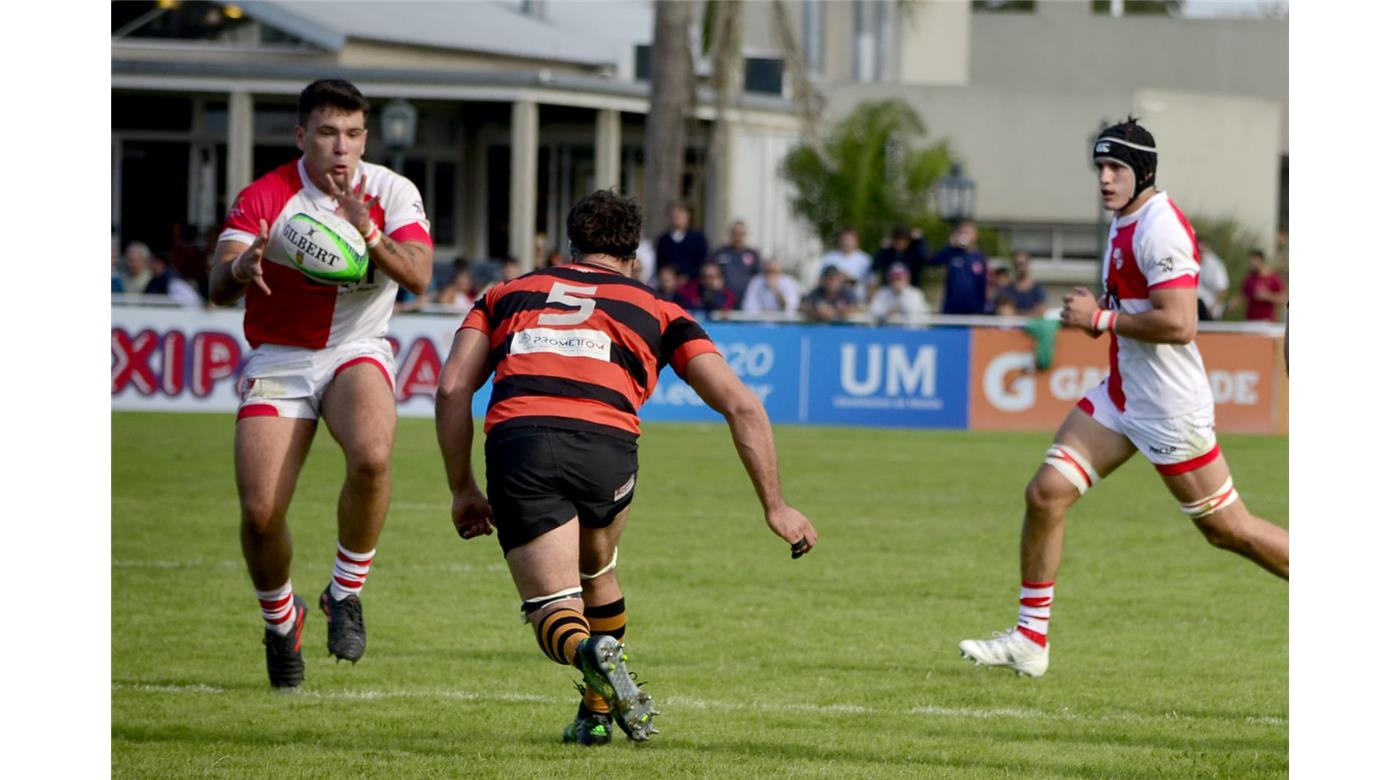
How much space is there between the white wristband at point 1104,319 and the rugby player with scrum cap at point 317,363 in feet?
8.35

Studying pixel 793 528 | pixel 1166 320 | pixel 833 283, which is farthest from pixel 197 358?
pixel 793 528

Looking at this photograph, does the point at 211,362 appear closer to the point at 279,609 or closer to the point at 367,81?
the point at 367,81

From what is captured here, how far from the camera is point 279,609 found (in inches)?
303

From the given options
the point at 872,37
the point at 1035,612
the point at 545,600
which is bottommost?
the point at 1035,612

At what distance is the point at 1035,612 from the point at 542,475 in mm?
2834

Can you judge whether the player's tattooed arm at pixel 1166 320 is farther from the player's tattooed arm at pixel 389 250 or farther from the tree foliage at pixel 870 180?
the tree foliage at pixel 870 180

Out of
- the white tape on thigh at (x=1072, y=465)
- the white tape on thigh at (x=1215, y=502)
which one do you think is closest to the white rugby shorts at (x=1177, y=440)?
the white tape on thigh at (x=1215, y=502)

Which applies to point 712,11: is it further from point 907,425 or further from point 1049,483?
point 1049,483

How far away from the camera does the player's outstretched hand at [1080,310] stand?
Answer: 7652mm

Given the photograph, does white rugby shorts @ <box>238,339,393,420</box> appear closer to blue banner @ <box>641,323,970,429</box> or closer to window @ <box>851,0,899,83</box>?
blue banner @ <box>641,323,970,429</box>

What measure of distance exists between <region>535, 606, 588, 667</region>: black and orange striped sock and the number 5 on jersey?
0.89 meters

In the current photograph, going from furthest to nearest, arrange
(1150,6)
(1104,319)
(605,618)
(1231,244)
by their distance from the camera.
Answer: (1150,6) < (1231,244) < (1104,319) < (605,618)

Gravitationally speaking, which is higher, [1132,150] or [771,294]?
[1132,150]
